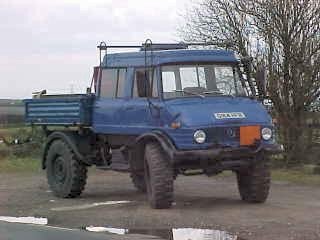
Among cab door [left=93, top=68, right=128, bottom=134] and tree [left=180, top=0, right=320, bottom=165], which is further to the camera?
tree [left=180, top=0, right=320, bottom=165]

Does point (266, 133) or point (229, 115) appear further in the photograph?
point (266, 133)

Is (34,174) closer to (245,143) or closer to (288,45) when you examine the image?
(288,45)

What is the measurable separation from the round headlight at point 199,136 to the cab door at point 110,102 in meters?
1.91

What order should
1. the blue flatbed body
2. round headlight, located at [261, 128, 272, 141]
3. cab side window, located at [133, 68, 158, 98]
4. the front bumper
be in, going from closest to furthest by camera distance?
the front bumper → round headlight, located at [261, 128, 272, 141] → cab side window, located at [133, 68, 158, 98] → the blue flatbed body

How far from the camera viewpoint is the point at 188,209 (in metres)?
12.5

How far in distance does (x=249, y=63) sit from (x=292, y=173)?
515 cm

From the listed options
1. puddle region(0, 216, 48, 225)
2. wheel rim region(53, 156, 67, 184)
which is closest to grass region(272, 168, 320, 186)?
wheel rim region(53, 156, 67, 184)

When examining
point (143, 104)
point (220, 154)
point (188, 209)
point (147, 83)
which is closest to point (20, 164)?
point (143, 104)

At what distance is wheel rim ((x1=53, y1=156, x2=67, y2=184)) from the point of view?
1491cm

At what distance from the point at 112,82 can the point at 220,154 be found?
116 inches

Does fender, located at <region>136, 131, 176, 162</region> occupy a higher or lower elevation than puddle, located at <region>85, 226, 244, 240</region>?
higher

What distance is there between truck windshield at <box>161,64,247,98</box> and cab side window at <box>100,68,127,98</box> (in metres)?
1.18

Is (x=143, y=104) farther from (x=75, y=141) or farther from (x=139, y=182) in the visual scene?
(x=139, y=182)

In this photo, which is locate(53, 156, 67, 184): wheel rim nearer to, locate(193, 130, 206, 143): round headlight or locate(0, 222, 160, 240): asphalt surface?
locate(193, 130, 206, 143): round headlight
